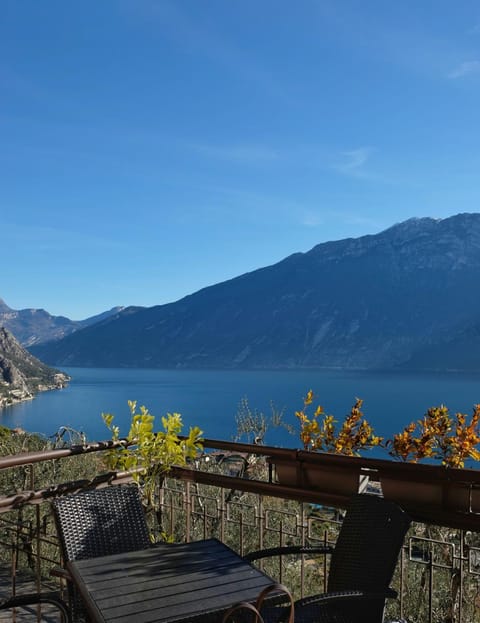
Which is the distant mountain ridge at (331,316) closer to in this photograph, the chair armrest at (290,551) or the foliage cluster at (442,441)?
the foliage cluster at (442,441)

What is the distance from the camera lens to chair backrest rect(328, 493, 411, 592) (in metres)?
2.10

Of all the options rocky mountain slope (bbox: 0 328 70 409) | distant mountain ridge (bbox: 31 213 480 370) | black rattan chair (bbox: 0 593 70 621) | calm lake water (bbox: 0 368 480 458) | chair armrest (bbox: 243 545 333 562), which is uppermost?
distant mountain ridge (bbox: 31 213 480 370)

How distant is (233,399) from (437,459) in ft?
222

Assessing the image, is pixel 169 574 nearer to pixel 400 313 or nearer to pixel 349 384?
pixel 349 384

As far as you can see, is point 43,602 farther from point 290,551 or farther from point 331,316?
point 331,316

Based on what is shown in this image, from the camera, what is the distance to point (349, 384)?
87.8 metres

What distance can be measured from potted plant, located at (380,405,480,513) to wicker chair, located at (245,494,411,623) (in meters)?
0.29

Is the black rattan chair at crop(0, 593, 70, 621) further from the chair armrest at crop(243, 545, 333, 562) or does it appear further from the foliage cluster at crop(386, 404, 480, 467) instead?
the foliage cluster at crop(386, 404, 480, 467)

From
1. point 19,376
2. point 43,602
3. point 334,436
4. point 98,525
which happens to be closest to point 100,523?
point 98,525

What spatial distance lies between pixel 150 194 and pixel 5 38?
33233mm

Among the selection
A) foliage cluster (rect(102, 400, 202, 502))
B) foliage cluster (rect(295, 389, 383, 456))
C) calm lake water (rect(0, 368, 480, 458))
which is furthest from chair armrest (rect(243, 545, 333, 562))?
calm lake water (rect(0, 368, 480, 458))

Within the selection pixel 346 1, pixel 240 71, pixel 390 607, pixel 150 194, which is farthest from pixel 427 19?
pixel 150 194

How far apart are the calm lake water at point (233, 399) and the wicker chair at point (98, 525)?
118ft

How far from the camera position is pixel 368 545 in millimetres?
→ 2225
